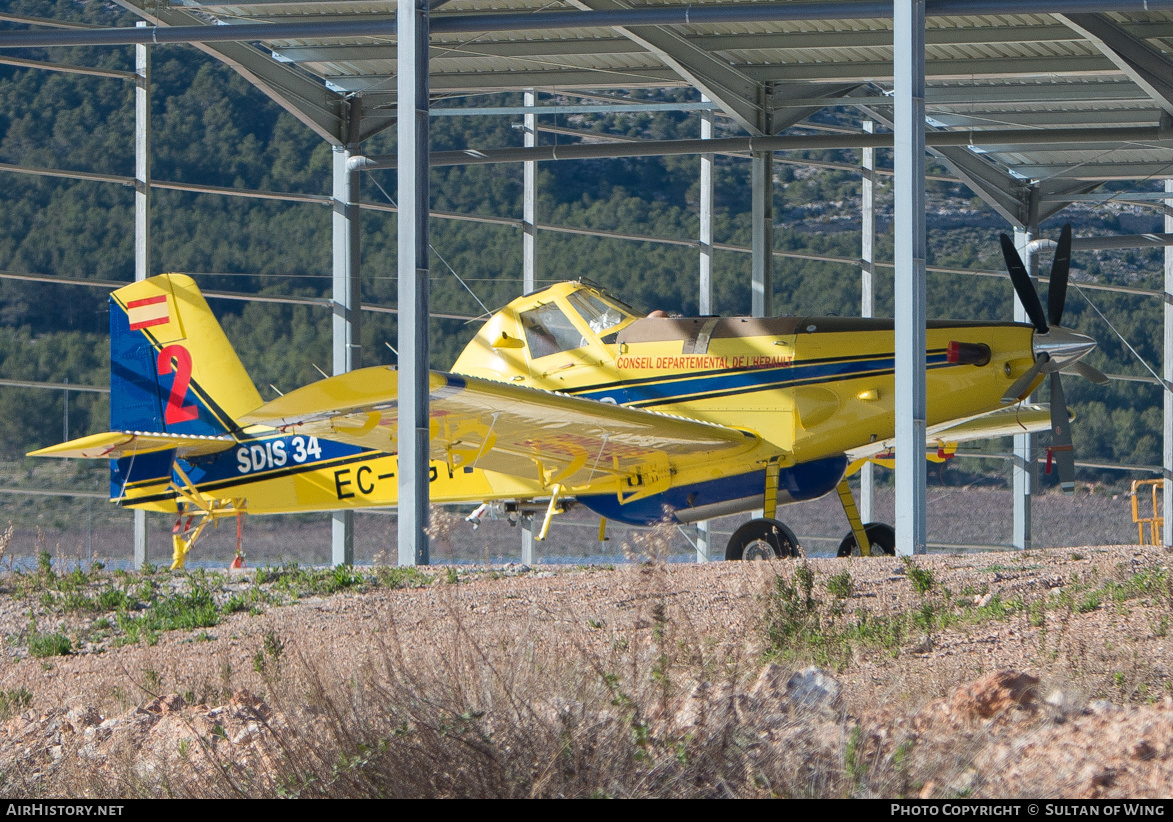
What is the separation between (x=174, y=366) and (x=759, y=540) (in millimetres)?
7378

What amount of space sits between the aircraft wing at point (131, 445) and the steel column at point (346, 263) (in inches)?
104

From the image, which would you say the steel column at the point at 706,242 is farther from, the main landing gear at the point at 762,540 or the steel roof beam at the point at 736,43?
the main landing gear at the point at 762,540

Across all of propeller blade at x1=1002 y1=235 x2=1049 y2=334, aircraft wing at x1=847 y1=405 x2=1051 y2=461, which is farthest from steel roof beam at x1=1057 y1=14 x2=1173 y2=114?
aircraft wing at x1=847 y1=405 x2=1051 y2=461

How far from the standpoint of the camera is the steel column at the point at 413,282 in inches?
376

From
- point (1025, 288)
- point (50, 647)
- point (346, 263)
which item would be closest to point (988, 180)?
point (1025, 288)

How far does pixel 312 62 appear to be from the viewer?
624 inches

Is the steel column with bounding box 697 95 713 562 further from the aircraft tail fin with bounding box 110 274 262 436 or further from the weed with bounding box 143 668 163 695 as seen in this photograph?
the weed with bounding box 143 668 163 695

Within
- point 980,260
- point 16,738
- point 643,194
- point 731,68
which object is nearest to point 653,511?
point 731,68

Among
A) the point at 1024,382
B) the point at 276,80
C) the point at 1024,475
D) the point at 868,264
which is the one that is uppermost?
the point at 276,80

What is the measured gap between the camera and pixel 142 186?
687 inches

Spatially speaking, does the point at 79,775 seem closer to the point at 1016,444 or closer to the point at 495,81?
the point at 495,81

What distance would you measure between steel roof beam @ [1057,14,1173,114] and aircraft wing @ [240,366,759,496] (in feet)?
17.8

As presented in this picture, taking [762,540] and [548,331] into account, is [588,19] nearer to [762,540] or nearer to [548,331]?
[548,331]

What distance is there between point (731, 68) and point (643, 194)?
90.9ft
